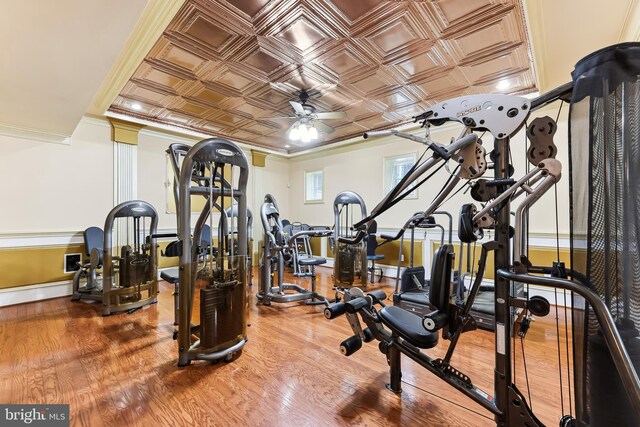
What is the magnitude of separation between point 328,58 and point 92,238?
169 inches

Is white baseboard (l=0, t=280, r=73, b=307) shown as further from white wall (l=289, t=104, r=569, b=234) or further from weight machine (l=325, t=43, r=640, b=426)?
weight machine (l=325, t=43, r=640, b=426)

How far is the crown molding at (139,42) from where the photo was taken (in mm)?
2281

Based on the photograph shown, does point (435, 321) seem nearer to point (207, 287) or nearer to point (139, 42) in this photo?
point (207, 287)

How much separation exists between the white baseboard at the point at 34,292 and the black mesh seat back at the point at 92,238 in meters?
0.65

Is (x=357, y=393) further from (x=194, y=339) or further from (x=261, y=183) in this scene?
(x=261, y=183)

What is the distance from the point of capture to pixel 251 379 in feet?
6.67

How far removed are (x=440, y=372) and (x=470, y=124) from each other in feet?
4.66

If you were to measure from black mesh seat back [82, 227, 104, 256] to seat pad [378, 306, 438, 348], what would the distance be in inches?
173

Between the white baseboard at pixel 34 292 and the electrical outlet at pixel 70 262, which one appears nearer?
the white baseboard at pixel 34 292

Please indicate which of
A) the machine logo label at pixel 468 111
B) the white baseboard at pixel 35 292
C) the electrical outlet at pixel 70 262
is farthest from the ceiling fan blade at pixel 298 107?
the white baseboard at pixel 35 292

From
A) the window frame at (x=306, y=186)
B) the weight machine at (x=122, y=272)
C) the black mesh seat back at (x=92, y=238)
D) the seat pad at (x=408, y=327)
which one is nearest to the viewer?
the seat pad at (x=408, y=327)

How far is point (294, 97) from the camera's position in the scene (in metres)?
3.99

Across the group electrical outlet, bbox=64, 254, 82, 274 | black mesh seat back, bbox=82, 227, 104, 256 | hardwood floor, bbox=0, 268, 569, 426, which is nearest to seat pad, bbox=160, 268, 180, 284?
hardwood floor, bbox=0, 268, 569, 426

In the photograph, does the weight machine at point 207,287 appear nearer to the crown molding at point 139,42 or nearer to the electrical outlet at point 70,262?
the crown molding at point 139,42
